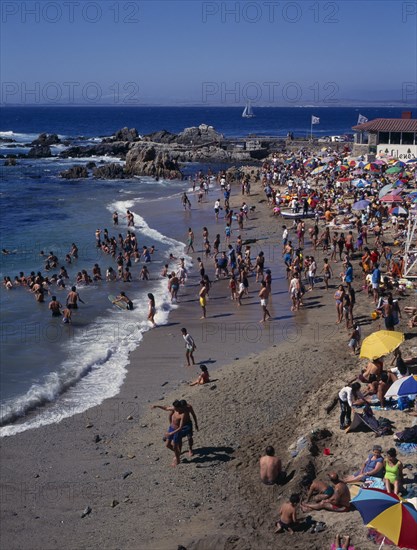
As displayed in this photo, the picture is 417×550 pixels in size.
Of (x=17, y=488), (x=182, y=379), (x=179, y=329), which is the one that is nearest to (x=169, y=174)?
(x=179, y=329)

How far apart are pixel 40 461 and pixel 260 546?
4.61 metres

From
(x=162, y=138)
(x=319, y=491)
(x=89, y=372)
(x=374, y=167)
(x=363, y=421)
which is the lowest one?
(x=89, y=372)

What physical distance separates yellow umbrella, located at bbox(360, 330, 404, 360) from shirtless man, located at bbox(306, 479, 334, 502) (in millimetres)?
3255

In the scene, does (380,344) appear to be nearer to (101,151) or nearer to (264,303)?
(264,303)

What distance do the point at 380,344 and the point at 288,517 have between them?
429cm

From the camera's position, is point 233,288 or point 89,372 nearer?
point 89,372

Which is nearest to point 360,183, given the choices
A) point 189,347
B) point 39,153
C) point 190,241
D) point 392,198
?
point 392,198

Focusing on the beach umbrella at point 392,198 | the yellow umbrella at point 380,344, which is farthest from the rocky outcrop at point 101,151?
the yellow umbrella at point 380,344

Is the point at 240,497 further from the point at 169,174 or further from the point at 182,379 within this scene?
the point at 169,174

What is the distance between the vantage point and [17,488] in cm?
1024

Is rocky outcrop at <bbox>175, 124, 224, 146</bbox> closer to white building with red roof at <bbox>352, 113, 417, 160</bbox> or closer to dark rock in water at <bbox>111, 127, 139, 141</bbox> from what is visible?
dark rock in water at <bbox>111, 127, 139, 141</bbox>

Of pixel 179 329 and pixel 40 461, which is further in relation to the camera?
pixel 179 329

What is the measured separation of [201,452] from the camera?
10844 mm

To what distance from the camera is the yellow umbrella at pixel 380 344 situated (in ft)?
37.3
